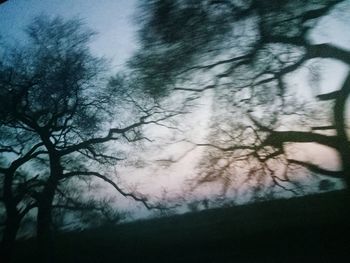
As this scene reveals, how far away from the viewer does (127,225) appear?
4.01 meters

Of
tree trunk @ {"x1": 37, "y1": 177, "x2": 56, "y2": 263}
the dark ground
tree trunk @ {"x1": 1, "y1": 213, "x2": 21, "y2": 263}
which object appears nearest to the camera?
the dark ground

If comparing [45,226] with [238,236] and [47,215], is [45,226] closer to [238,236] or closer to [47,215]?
[47,215]

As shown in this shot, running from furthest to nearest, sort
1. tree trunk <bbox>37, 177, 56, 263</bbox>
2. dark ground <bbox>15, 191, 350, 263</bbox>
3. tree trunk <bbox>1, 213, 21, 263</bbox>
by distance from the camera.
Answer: tree trunk <bbox>1, 213, 21, 263</bbox>
tree trunk <bbox>37, 177, 56, 263</bbox>
dark ground <bbox>15, 191, 350, 263</bbox>

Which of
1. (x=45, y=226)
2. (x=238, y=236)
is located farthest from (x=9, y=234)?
(x=238, y=236)

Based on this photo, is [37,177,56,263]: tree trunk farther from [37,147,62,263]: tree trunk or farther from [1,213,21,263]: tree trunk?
[1,213,21,263]: tree trunk

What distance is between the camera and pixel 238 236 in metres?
3.25

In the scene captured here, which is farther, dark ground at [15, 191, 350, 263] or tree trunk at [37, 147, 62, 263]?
tree trunk at [37, 147, 62, 263]

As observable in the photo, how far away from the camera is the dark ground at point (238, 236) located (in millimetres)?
2879

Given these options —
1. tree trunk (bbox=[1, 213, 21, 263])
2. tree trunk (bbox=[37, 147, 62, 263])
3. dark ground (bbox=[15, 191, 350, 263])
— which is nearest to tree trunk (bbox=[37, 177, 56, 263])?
tree trunk (bbox=[37, 147, 62, 263])

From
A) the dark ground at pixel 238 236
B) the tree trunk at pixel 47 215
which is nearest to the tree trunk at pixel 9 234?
the tree trunk at pixel 47 215

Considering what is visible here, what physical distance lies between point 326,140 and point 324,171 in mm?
372

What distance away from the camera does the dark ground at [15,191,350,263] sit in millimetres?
2879

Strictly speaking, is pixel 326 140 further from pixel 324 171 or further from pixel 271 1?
pixel 271 1

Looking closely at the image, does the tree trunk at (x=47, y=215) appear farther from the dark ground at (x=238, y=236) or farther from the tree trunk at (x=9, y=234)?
the tree trunk at (x=9, y=234)
